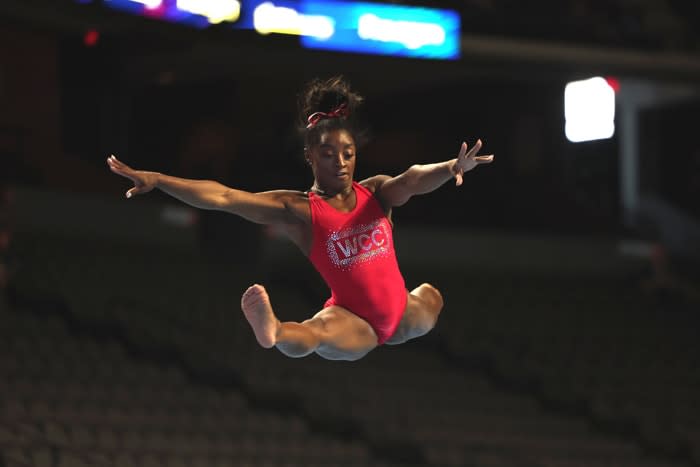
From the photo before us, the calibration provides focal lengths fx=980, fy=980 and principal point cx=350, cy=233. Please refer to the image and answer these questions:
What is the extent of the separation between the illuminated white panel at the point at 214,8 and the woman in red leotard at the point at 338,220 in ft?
19.0

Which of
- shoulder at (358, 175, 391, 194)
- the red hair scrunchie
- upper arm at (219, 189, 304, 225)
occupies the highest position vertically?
the red hair scrunchie

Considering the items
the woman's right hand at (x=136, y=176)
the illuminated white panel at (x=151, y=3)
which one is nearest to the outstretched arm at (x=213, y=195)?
the woman's right hand at (x=136, y=176)

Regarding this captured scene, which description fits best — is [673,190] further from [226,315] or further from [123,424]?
[123,424]

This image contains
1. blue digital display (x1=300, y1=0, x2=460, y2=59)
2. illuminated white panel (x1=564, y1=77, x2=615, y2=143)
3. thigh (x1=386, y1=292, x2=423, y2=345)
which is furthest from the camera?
illuminated white panel (x1=564, y1=77, x2=615, y2=143)

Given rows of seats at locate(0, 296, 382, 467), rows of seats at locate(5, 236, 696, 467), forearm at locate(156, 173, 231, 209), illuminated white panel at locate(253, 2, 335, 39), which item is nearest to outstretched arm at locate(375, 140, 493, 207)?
forearm at locate(156, 173, 231, 209)

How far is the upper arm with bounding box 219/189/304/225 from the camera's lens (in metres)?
3.98

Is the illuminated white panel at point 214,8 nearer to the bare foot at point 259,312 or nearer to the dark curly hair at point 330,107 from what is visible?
the dark curly hair at point 330,107

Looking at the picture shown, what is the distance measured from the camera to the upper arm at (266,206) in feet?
13.1

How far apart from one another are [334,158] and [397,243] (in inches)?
367

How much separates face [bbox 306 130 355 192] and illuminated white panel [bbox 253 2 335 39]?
6.03 metres

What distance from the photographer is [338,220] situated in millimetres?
4219

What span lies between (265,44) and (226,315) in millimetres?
2775

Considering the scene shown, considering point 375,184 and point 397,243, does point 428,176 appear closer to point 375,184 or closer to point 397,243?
point 375,184

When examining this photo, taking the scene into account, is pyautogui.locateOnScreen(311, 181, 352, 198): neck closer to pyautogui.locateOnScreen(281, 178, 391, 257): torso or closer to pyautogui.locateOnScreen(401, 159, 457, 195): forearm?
pyautogui.locateOnScreen(281, 178, 391, 257): torso
